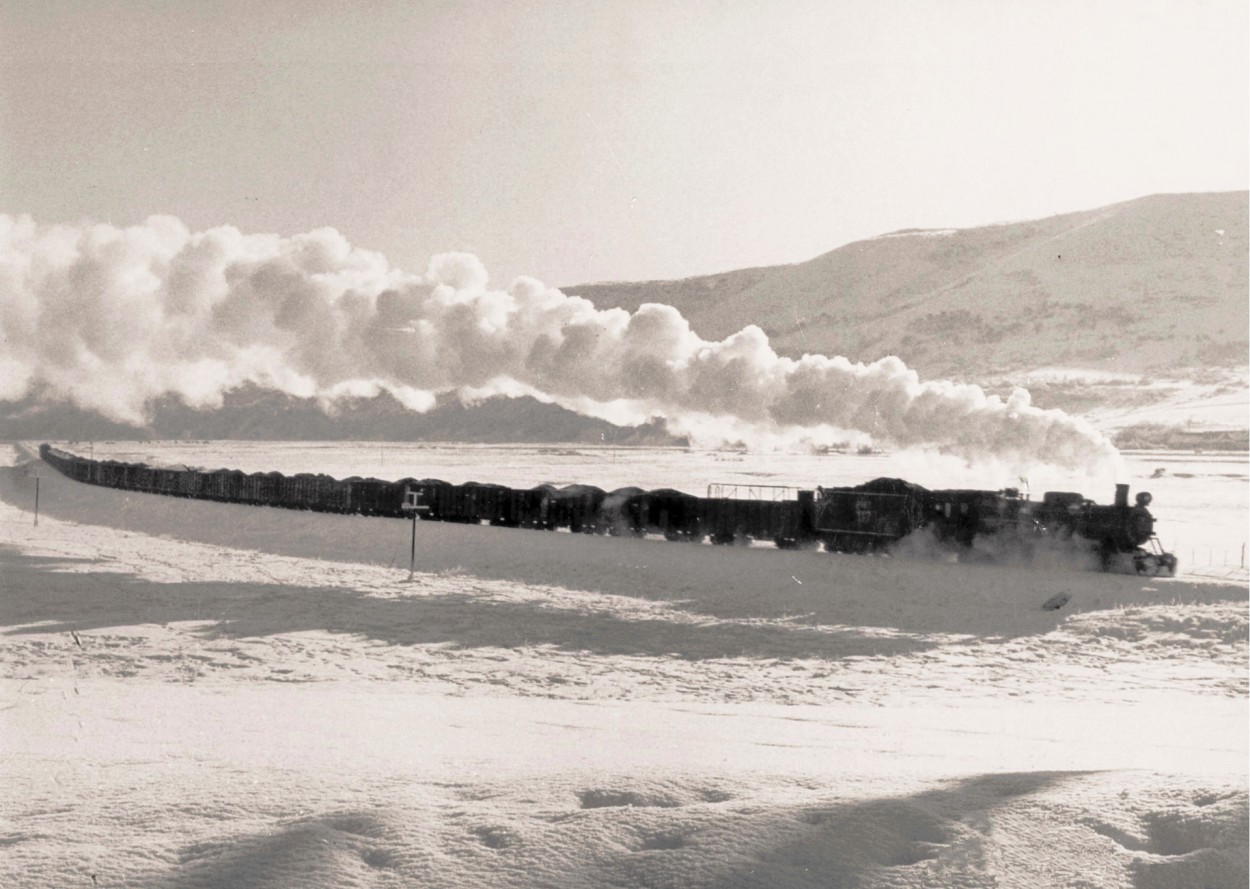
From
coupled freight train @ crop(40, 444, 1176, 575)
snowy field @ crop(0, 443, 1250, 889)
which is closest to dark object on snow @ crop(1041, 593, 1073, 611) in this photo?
snowy field @ crop(0, 443, 1250, 889)

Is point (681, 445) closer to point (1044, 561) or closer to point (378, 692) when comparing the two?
point (1044, 561)

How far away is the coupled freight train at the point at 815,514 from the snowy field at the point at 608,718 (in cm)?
175

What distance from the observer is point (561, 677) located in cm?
1551

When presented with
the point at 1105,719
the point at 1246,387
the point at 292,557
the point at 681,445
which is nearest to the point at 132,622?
the point at 292,557

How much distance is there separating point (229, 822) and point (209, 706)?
5.61 m

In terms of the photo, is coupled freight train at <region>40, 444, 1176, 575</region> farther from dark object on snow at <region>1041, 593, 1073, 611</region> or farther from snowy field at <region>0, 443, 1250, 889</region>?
A: dark object on snow at <region>1041, 593, 1073, 611</region>

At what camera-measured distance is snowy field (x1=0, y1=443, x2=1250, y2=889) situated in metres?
5.52

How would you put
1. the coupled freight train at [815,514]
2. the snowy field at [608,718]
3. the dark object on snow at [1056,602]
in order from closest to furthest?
the snowy field at [608,718], the dark object on snow at [1056,602], the coupled freight train at [815,514]

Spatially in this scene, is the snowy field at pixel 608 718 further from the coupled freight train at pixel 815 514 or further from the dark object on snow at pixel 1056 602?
the coupled freight train at pixel 815 514

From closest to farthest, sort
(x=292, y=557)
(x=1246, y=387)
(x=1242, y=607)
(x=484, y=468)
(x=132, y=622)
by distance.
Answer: (x=132, y=622) < (x=1242, y=607) < (x=292, y=557) < (x=484, y=468) < (x=1246, y=387)

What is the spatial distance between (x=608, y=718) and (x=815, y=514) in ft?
69.6

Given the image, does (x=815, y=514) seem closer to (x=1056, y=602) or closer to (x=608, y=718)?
(x=1056, y=602)

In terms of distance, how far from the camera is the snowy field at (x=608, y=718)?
552 centimetres

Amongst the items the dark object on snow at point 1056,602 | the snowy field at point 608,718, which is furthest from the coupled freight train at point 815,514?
the dark object on snow at point 1056,602
